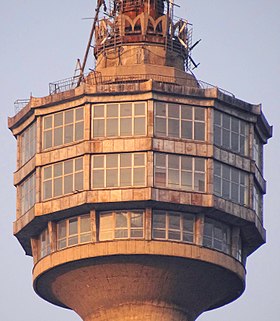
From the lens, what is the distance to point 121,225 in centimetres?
9700

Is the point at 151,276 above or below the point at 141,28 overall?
below

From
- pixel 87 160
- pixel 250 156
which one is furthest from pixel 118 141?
pixel 250 156

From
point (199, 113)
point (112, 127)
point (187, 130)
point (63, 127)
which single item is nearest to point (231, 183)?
point (187, 130)

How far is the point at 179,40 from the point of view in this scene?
10550 centimetres

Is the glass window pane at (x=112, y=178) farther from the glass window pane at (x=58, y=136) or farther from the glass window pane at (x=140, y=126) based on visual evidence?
the glass window pane at (x=58, y=136)

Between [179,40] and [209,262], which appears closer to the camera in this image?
[209,262]

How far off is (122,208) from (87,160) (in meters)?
3.23

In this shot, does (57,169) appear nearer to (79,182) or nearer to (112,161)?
(79,182)

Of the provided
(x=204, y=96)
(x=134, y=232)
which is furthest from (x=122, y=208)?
(x=204, y=96)

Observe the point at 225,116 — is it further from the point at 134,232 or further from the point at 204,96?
the point at 134,232

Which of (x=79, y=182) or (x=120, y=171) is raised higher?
(x=120, y=171)

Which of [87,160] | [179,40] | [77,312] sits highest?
[179,40]

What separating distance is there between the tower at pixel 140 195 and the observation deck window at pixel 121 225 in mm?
54

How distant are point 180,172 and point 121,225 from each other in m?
4.30
